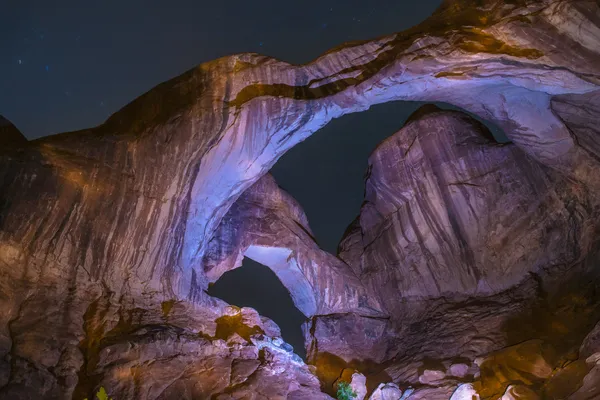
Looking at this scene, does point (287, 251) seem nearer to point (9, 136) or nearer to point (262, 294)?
point (9, 136)

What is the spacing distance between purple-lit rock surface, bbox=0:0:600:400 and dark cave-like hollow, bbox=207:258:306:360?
30997 mm

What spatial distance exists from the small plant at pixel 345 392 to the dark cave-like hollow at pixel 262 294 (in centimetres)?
3488

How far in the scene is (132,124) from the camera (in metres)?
11.1

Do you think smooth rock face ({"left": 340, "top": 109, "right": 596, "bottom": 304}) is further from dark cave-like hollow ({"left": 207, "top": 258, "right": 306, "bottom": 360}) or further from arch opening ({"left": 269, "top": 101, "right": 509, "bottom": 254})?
arch opening ({"left": 269, "top": 101, "right": 509, "bottom": 254})

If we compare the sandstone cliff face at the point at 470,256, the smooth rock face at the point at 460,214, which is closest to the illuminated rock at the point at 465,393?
the sandstone cliff face at the point at 470,256

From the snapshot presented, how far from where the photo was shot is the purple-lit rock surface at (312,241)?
9.12m

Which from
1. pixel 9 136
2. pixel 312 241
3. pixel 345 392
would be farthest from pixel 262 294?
pixel 9 136

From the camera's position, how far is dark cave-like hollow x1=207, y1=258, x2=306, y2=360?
151 feet

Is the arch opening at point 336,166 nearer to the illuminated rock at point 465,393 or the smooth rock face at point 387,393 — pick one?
the smooth rock face at point 387,393

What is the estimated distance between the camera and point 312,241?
51.9ft

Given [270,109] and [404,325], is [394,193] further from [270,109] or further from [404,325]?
[270,109]

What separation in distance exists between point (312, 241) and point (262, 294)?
32751mm

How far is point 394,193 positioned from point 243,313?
679 cm

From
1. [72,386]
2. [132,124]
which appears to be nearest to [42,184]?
[132,124]
